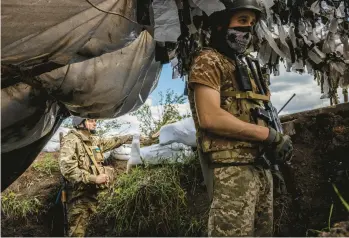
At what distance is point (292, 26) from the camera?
3.48m

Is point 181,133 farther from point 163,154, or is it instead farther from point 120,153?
point 120,153

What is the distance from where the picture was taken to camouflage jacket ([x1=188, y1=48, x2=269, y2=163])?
6.34 ft

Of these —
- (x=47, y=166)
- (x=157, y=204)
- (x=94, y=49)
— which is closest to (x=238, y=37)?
(x=94, y=49)

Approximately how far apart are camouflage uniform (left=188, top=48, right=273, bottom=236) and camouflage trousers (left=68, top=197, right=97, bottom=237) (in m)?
3.11

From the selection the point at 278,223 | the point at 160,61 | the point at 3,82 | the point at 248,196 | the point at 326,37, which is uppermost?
the point at 326,37

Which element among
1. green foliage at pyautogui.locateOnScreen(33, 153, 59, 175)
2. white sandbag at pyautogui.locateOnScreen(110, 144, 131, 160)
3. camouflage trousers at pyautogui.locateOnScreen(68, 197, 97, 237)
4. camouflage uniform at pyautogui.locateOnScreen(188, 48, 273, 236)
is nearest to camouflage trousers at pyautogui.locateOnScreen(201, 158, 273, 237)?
camouflage uniform at pyautogui.locateOnScreen(188, 48, 273, 236)

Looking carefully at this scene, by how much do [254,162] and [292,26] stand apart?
1.95 m

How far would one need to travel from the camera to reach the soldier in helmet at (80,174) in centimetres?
464

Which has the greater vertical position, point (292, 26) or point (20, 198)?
point (292, 26)

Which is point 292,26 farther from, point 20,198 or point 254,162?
point 20,198

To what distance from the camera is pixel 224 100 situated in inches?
78.7

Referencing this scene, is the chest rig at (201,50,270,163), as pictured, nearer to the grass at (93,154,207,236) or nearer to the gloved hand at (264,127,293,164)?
the gloved hand at (264,127,293,164)

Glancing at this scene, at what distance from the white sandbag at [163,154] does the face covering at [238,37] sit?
295cm

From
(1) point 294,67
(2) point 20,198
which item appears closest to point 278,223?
(1) point 294,67
